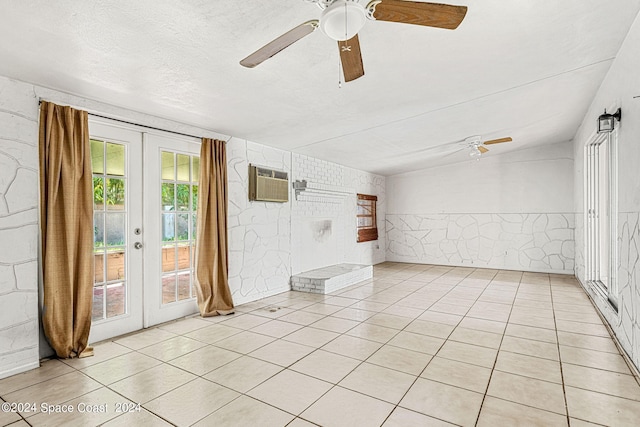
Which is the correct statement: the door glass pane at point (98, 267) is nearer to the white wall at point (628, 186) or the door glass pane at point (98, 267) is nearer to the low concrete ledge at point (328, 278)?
the low concrete ledge at point (328, 278)

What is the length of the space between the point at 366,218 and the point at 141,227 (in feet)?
17.7

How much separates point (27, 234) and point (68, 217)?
30 centimetres

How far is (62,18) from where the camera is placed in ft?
6.25

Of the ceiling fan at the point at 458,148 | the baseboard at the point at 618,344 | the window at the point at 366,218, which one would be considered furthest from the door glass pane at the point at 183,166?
the baseboard at the point at 618,344

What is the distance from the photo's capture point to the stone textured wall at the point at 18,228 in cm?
259

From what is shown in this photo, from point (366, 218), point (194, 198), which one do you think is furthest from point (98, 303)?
point (366, 218)

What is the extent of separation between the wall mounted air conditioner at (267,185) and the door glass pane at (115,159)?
5.52ft

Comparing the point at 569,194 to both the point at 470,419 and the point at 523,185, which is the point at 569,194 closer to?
the point at 523,185

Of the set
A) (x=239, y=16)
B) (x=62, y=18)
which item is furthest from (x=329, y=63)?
(x=62, y=18)

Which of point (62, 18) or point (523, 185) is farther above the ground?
point (62, 18)

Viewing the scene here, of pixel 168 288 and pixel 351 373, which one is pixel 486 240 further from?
pixel 168 288

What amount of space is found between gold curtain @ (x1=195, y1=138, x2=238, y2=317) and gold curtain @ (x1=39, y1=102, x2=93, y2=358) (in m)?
1.19

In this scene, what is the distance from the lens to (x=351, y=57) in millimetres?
1928

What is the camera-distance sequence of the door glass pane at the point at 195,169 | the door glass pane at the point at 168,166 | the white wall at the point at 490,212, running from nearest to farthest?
the door glass pane at the point at 168,166 < the door glass pane at the point at 195,169 < the white wall at the point at 490,212
